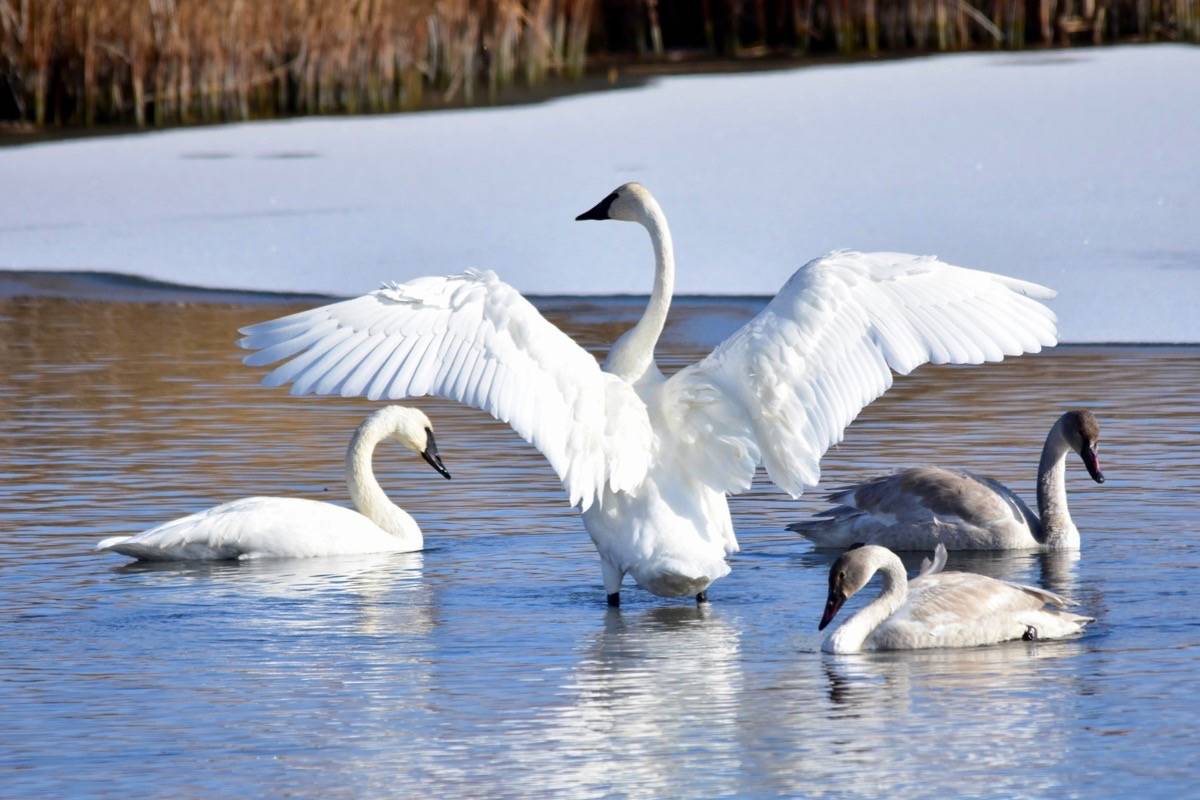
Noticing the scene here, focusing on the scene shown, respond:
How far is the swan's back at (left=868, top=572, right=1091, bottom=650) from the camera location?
657 centimetres

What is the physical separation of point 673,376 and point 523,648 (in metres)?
1.05

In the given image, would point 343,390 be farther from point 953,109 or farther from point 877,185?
point 953,109

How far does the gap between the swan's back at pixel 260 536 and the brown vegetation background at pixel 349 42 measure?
11513 millimetres

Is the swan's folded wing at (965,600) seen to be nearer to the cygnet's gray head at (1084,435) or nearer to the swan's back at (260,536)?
the cygnet's gray head at (1084,435)

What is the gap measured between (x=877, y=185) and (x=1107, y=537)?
26.6 ft

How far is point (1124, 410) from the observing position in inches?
413

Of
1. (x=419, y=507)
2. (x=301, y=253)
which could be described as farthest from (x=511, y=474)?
(x=301, y=253)

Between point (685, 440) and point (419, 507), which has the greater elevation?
point (685, 440)

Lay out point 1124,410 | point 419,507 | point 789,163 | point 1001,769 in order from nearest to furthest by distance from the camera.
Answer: point 1001,769, point 419,507, point 1124,410, point 789,163

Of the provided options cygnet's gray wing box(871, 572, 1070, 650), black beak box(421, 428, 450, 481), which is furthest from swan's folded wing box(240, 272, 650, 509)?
black beak box(421, 428, 450, 481)

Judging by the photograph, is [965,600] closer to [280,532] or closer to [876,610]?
[876,610]

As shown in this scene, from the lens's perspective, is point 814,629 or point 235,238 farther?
point 235,238

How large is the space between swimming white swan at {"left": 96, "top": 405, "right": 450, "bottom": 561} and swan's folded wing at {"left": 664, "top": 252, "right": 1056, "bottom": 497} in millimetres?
1531

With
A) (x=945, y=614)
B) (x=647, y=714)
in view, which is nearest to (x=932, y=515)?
(x=945, y=614)
